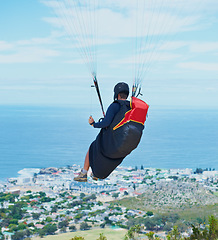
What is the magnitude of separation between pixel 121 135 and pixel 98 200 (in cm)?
2563

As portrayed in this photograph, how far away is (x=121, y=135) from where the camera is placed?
3381 millimetres

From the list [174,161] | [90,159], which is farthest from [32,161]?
[90,159]

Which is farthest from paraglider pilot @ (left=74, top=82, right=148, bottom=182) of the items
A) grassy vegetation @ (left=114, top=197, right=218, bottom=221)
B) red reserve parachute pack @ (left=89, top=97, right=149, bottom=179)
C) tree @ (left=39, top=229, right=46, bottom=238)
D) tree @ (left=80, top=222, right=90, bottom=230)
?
grassy vegetation @ (left=114, top=197, right=218, bottom=221)

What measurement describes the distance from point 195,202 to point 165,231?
5214 millimetres

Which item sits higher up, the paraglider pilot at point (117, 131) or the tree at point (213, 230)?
the paraglider pilot at point (117, 131)

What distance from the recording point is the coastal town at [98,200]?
22109mm

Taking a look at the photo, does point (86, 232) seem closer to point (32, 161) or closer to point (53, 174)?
point (53, 174)

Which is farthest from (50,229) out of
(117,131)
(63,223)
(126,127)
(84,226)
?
(126,127)

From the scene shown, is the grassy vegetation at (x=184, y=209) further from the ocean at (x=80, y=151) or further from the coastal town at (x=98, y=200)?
the ocean at (x=80, y=151)

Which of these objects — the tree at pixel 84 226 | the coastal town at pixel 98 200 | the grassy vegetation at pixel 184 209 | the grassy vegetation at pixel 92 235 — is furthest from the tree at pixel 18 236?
the grassy vegetation at pixel 184 209

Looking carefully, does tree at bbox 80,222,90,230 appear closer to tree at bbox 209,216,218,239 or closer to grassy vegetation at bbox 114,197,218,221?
grassy vegetation at bbox 114,197,218,221

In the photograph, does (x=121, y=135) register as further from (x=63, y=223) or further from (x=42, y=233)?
(x=63, y=223)

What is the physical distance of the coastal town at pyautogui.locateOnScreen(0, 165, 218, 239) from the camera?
2211cm

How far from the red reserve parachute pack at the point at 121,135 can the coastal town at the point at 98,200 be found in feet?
54.8
